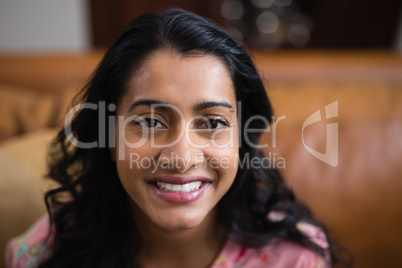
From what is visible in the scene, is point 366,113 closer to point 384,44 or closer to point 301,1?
point 384,44

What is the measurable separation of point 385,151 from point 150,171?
2.38 feet

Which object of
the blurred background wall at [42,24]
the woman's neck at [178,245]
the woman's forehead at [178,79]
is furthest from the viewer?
the blurred background wall at [42,24]

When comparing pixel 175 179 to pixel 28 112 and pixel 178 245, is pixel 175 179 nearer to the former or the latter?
pixel 178 245

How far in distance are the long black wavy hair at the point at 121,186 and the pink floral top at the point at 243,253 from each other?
0.8 inches

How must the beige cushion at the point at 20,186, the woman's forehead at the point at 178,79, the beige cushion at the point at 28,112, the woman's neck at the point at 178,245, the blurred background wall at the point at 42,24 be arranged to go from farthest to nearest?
1. the blurred background wall at the point at 42,24
2. the beige cushion at the point at 28,112
3. the beige cushion at the point at 20,186
4. the woman's neck at the point at 178,245
5. the woman's forehead at the point at 178,79

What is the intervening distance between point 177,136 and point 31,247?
0.50 metres

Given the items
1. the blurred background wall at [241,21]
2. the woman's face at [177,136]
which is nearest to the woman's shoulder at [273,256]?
the woman's face at [177,136]

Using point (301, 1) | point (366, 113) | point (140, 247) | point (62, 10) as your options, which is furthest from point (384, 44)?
point (140, 247)

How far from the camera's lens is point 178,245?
948 mm

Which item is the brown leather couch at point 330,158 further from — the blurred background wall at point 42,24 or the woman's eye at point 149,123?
the blurred background wall at point 42,24

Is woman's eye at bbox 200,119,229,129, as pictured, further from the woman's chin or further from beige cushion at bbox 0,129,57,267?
beige cushion at bbox 0,129,57,267

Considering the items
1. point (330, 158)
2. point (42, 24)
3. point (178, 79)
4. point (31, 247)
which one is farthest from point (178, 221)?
point (42, 24)

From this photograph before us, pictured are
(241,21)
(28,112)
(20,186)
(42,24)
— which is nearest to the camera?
(20,186)

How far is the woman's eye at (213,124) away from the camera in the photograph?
80 cm
